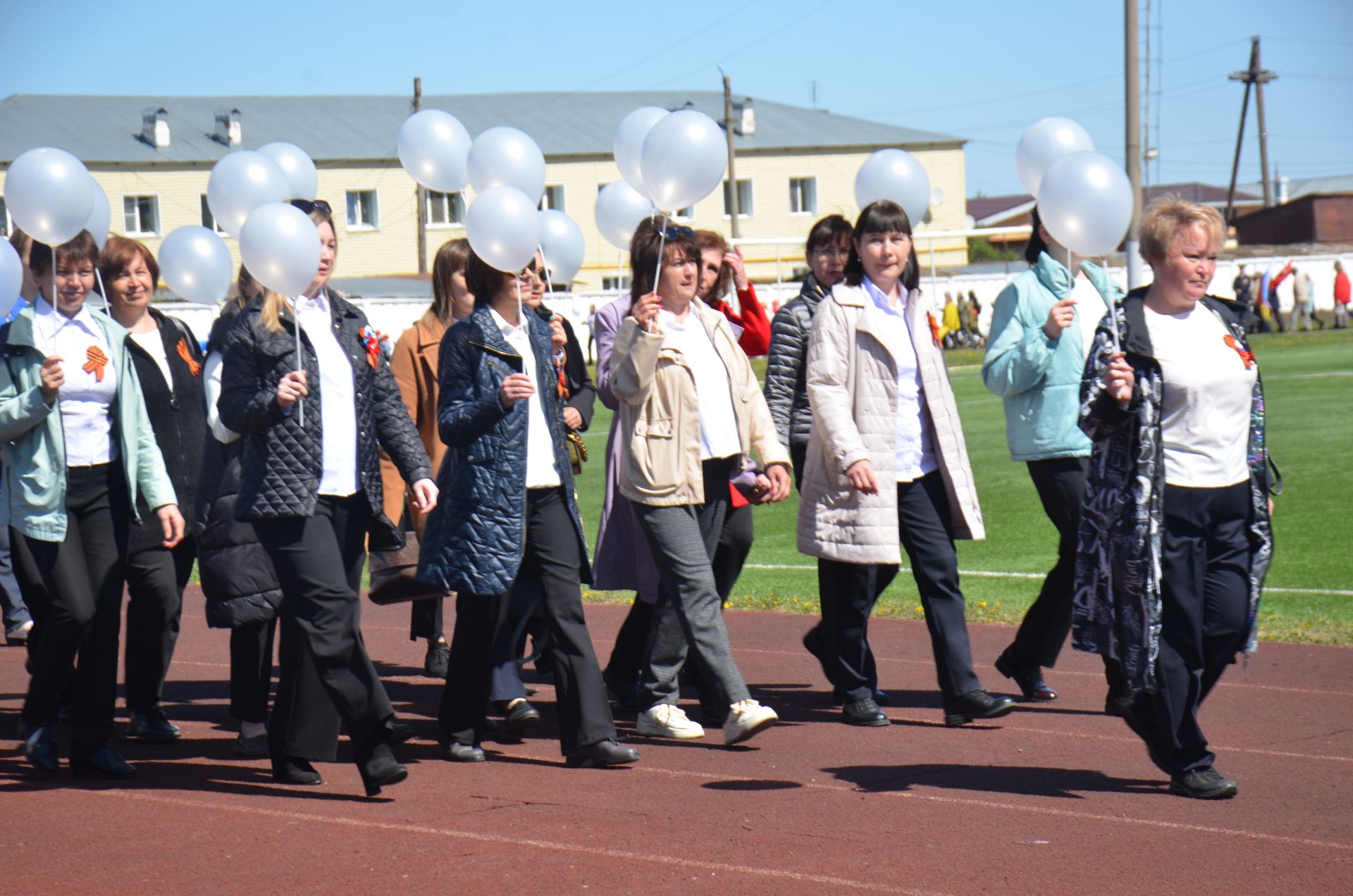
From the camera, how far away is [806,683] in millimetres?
7672

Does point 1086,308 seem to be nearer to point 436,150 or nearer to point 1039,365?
point 1039,365

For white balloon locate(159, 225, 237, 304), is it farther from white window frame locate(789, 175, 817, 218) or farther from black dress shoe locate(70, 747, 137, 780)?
white window frame locate(789, 175, 817, 218)

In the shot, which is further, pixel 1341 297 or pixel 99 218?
pixel 1341 297

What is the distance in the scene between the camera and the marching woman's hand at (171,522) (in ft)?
19.6

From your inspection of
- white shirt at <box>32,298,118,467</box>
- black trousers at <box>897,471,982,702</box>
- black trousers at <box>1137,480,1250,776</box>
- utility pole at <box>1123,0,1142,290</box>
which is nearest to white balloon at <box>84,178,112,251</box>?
white shirt at <box>32,298,118,467</box>

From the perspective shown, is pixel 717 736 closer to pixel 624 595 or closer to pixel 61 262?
pixel 61 262

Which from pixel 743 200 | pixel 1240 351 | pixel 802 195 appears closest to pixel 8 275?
pixel 1240 351

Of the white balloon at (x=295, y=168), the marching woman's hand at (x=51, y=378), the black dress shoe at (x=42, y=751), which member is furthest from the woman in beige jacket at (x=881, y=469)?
the black dress shoe at (x=42, y=751)

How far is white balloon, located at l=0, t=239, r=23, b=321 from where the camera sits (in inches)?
225

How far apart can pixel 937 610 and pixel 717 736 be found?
3.38 ft

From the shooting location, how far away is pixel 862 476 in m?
6.35

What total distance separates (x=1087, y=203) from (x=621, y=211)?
349 cm

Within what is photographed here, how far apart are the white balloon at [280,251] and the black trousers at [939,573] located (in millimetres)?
2594

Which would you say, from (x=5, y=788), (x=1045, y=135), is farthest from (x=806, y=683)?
(x=5, y=788)
